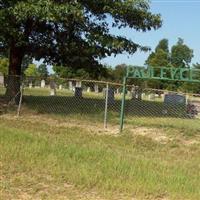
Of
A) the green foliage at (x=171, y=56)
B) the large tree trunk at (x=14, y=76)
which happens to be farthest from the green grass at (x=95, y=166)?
the green foliage at (x=171, y=56)

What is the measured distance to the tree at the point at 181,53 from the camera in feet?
316

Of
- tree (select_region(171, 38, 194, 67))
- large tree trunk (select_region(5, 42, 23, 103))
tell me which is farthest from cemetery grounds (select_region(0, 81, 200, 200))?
tree (select_region(171, 38, 194, 67))

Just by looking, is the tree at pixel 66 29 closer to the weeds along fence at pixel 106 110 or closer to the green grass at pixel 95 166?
the weeds along fence at pixel 106 110

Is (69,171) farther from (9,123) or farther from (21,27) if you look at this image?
(21,27)

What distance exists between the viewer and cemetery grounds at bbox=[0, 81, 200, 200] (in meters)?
8.52

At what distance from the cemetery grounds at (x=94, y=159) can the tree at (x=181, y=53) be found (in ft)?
259

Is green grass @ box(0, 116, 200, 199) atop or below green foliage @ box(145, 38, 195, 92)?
below

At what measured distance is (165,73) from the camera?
49.8 ft

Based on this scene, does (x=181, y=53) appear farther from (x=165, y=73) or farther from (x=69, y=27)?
(x=165, y=73)

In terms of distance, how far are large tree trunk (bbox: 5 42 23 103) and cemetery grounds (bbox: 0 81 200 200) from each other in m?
1.91

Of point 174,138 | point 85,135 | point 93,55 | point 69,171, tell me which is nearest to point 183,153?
point 174,138

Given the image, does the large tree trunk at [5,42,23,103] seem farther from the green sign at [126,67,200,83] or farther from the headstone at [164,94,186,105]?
the headstone at [164,94,186,105]

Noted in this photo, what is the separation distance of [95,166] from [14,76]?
34.8 ft

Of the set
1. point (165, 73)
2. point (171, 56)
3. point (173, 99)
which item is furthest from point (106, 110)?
point (171, 56)
